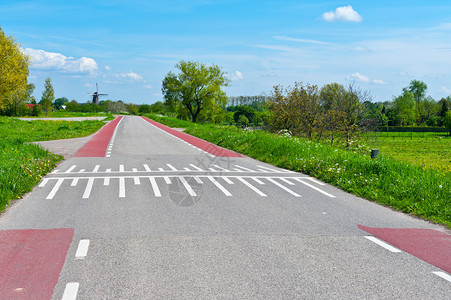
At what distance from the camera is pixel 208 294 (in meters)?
4.04

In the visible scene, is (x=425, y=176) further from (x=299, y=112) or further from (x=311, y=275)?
(x=299, y=112)

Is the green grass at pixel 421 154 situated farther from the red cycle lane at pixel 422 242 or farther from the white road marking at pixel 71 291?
the white road marking at pixel 71 291

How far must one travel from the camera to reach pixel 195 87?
71.8 m

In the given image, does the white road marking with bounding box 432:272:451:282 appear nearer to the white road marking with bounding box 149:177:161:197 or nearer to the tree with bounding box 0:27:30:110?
the white road marking with bounding box 149:177:161:197

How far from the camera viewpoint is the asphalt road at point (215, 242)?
4.21 m

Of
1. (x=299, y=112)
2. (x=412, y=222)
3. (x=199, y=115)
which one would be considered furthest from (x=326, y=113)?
(x=199, y=115)

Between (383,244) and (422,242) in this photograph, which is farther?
(422,242)

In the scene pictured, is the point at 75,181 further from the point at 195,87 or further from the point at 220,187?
the point at 195,87

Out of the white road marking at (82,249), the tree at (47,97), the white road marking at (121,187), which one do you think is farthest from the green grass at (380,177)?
the tree at (47,97)

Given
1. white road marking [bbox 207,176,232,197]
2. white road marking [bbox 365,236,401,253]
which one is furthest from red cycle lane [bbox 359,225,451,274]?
white road marking [bbox 207,176,232,197]

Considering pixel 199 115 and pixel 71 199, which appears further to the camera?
pixel 199 115

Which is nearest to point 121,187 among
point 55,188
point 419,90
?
point 55,188

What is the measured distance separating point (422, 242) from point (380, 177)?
180 inches

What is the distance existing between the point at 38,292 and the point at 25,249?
61.6 inches
